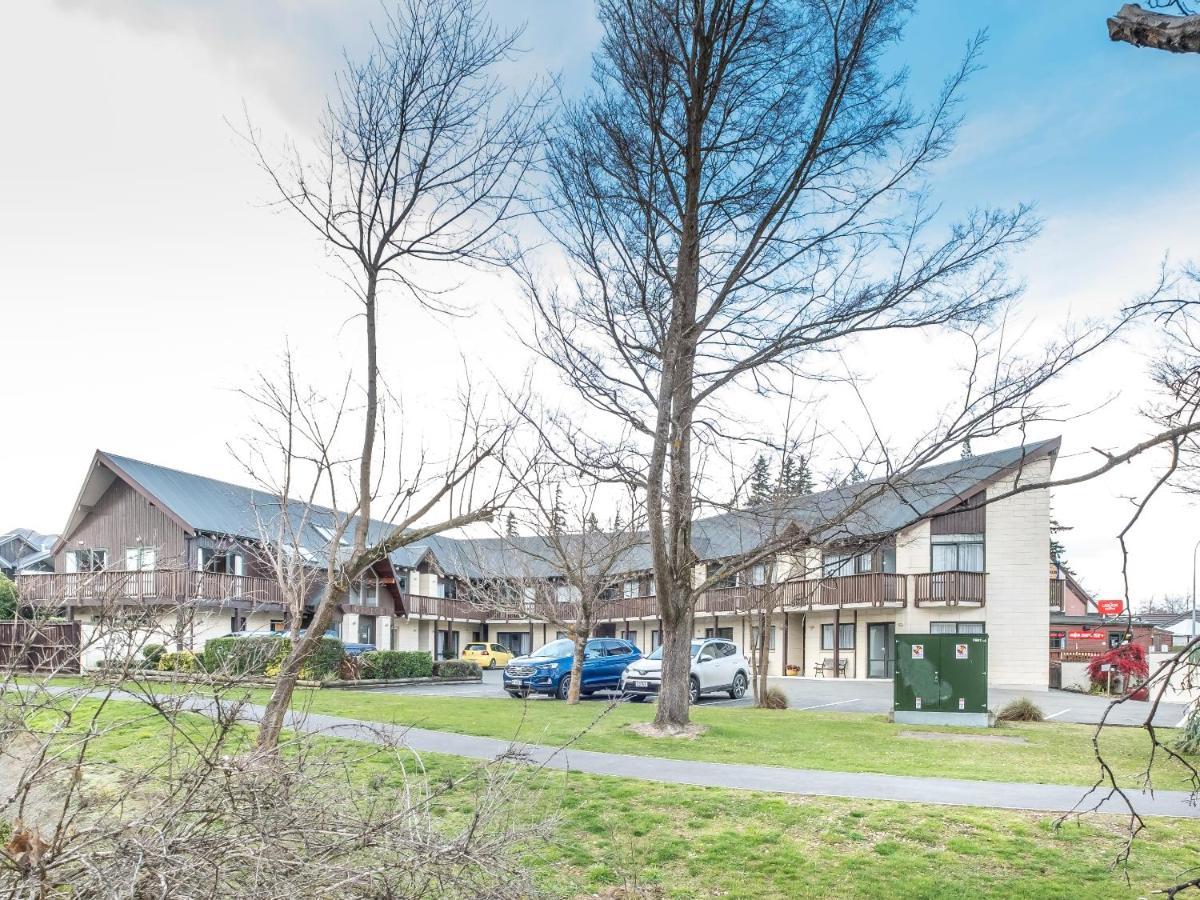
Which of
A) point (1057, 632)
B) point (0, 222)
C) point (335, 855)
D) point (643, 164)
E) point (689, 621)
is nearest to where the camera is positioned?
point (335, 855)

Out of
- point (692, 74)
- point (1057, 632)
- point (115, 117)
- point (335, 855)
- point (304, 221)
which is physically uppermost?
point (692, 74)

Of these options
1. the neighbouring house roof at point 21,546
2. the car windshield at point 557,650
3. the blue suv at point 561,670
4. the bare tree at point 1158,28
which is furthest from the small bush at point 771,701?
the neighbouring house roof at point 21,546

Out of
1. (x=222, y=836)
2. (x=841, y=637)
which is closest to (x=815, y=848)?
(x=222, y=836)

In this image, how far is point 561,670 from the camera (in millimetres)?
25797

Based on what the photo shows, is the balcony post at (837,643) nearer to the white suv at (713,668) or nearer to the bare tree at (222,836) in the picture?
the white suv at (713,668)

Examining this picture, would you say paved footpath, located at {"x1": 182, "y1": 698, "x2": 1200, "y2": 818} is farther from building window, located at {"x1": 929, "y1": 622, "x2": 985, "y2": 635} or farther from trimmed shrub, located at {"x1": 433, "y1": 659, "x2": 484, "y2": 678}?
building window, located at {"x1": 929, "y1": 622, "x2": 985, "y2": 635}

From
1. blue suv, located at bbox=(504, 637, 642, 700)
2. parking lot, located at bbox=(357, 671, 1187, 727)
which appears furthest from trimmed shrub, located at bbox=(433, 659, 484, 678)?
blue suv, located at bbox=(504, 637, 642, 700)

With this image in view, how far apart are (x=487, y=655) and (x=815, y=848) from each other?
42109 mm

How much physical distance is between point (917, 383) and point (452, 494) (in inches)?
222

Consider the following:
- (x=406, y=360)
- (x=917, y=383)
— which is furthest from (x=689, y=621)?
(x=406, y=360)

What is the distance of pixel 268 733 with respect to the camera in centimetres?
764

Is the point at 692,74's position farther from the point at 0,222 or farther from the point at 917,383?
the point at 0,222

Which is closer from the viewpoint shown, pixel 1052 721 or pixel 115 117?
pixel 115 117

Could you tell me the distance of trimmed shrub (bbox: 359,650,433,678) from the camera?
28.8 meters
